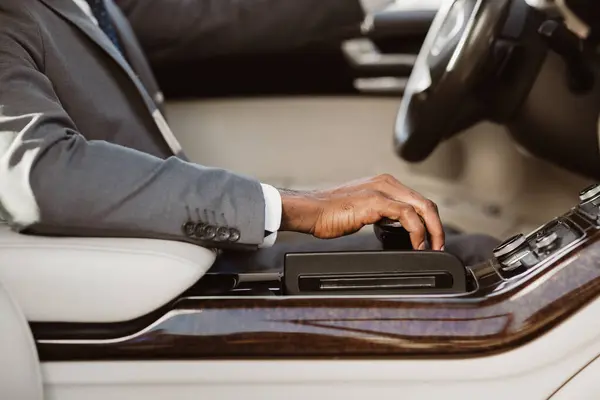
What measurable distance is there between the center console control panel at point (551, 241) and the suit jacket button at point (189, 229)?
0.98 feet

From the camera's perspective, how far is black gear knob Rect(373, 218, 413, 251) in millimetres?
848

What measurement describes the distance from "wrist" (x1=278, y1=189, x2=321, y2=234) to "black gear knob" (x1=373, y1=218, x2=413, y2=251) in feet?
0.24

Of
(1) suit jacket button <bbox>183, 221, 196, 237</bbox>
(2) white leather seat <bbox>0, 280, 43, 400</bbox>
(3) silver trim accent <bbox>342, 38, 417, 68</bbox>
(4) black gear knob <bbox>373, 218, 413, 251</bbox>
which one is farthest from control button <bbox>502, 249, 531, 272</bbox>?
(3) silver trim accent <bbox>342, 38, 417, 68</bbox>

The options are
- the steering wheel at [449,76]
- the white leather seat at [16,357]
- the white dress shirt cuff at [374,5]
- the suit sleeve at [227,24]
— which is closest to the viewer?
the white leather seat at [16,357]

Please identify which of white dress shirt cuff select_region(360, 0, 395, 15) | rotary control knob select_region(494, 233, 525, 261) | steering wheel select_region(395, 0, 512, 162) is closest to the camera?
rotary control knob select_region(494, 233, 525, 261)

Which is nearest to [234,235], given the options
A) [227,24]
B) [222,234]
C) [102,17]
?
[222,234]

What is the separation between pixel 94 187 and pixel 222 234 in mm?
129

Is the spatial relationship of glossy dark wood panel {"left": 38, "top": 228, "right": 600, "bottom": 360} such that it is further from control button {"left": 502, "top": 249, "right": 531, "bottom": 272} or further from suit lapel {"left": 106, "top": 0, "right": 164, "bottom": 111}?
suit lapel {"left": 106, "top": 0, "right": 164, "bottom": 111}

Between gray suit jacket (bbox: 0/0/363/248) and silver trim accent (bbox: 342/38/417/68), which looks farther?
silver trim accent (bbox: 342/38/417/68)

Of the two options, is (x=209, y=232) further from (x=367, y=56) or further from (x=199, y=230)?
(x=367, y=56)

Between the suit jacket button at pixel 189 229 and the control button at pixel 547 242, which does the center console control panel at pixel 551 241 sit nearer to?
the control button at pixel 547 242

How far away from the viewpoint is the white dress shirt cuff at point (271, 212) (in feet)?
2.71

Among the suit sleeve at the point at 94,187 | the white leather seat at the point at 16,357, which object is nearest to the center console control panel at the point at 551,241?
the suit sleeve at the point at 94,187

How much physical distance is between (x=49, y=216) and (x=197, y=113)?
0.93 m
